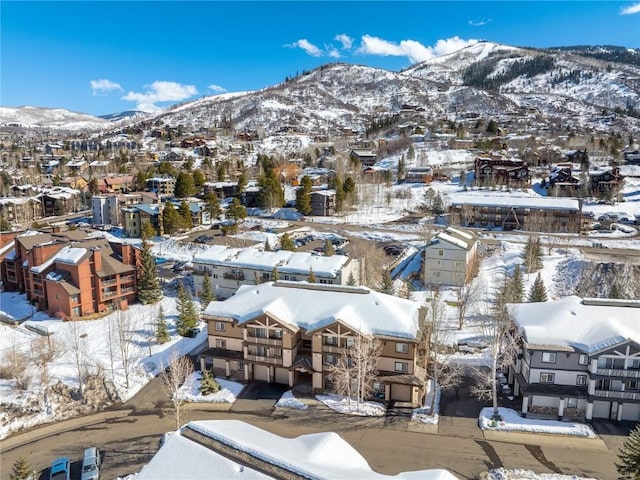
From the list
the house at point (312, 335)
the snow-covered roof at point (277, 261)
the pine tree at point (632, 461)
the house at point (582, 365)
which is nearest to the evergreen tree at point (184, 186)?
the snow-covered roof at point (277, 261)

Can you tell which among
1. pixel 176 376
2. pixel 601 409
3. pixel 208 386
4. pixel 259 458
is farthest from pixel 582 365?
pixel 176 376

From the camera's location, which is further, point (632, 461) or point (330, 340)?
point (330, 340)

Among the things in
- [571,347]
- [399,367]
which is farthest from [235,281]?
[571,347]

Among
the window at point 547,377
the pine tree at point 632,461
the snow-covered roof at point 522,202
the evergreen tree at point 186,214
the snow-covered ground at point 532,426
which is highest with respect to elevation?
the snow-covered roof at point 522,202

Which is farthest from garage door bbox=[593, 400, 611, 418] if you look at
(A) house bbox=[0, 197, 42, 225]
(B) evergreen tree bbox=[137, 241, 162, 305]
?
(A) house bbox=[0, 197, 42, 225]

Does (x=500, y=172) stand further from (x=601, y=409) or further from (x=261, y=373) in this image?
(x=261, y=373)

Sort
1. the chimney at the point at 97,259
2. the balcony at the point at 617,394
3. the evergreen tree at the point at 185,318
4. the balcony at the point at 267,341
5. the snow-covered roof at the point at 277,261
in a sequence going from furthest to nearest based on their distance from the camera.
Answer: the snow-covered roof at the point at 277,261 < the chimney at the point at 97,259 < the evergreen tree at the point at 185,318 < the balcony at the point at 267,341 < the balcony at the point at 617,394

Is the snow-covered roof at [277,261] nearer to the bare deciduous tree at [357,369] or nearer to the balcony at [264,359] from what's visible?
the balcony at [264,359]

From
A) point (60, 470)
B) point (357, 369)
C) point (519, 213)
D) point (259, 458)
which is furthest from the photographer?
point (519, 213)
